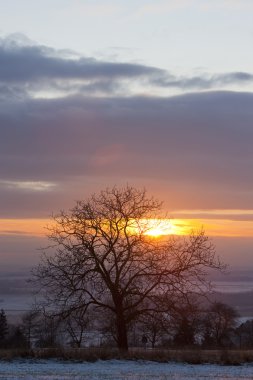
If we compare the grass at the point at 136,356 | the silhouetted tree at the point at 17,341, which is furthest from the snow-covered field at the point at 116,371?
the silhouetted tree at the point at 17,341

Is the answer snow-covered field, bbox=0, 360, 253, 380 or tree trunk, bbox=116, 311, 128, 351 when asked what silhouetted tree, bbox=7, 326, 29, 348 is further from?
snow-covered field, bbox=0, 360, 253, 380

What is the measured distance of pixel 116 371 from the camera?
19391mm

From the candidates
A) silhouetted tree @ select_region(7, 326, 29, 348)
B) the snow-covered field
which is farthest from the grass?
silhouetted tree @ select_region(7, 326, 29, 348)

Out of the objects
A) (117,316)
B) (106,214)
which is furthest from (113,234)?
(117,316)

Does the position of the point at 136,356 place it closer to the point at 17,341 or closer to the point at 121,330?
the point at 121,330

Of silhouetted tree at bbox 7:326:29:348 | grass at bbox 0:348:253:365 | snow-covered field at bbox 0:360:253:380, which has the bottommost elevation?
snow-covered field at bbox 0:360:253:380

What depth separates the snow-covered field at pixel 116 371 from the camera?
17578 millimetres

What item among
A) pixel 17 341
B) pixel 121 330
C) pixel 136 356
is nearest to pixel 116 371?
pixel 136 356

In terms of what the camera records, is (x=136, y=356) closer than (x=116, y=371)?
No

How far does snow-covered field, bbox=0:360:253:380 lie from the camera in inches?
692

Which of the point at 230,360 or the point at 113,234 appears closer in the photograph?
Result: the point at 230,360

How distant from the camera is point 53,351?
22.7 m

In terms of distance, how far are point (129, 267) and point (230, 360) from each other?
9.32m

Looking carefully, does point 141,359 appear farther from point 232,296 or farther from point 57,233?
point 232,296
